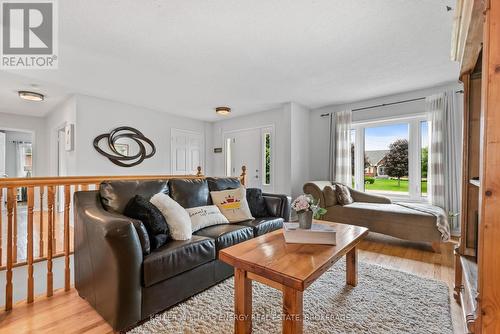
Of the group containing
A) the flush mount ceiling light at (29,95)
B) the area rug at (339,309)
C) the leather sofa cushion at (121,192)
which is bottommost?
the area rug at (339,309)

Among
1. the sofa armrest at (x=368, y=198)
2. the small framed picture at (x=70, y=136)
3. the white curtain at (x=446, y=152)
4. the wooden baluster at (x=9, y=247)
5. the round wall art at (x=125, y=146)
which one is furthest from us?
the round wall art at (x=125, y=146)

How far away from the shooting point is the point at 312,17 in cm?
199

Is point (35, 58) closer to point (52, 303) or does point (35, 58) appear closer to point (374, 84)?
point (52, 303)

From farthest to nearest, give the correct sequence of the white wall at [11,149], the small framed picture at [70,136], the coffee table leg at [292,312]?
the white wall at [11,149]
the small framed picture at [70,136]
the coffee table leg at [292,312]

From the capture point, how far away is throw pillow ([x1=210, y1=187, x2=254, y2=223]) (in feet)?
8.55

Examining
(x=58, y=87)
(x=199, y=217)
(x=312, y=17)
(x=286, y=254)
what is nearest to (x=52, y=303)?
(x=199, y=217)

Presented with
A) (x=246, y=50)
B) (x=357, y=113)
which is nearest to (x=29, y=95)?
(x=246, y=50)

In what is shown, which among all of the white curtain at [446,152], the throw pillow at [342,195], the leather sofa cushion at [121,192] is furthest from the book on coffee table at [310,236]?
the white curtain at [446,152]

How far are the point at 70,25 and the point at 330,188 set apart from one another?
3.70m

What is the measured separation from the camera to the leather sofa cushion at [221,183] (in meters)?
2.84

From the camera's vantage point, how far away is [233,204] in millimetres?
2680

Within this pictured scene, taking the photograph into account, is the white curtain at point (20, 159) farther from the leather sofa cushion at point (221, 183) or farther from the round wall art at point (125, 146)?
the leather sofa cushion at point (221, 183)

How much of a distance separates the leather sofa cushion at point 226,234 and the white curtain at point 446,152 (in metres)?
3.11

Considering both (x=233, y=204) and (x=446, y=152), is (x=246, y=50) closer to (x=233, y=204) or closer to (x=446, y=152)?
(x=233, y=204)
